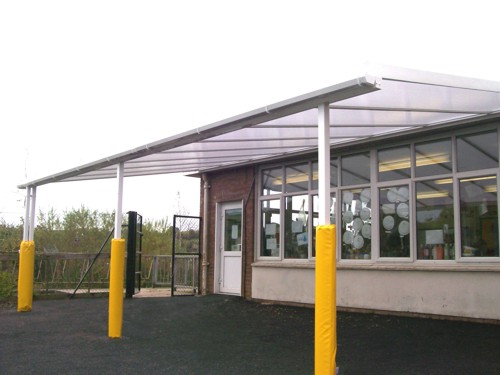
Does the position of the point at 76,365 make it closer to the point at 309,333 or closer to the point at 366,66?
the point at 309,333

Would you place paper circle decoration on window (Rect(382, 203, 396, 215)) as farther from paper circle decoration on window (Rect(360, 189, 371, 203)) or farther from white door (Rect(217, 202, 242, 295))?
white door (Rect(217, 202, 242, 295))

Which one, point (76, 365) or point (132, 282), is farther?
point (132, 282)

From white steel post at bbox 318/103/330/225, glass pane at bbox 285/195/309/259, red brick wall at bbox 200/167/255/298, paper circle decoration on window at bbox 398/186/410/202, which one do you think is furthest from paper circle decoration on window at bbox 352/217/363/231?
white steel post at bbox 318/103/330/225

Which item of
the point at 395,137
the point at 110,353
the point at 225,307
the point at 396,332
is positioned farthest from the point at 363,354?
the point at 225,307

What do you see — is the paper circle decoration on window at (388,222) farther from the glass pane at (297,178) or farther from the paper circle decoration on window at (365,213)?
the glass pane at (297,178)

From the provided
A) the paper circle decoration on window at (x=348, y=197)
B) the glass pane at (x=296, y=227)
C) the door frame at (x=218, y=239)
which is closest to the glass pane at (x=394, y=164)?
the paper circle decoration on window at (x=348, y=197)

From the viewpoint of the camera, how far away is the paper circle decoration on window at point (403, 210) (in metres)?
9.39

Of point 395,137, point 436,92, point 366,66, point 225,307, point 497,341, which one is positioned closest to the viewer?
point 366,66

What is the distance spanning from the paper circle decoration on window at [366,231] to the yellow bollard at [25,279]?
6.63 metres

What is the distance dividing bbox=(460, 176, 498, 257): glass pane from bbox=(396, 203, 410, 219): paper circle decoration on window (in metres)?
1.00

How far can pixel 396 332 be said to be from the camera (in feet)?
25.3

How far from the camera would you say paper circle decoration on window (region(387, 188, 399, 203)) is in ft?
31.5

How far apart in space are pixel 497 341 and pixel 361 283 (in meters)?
3.11

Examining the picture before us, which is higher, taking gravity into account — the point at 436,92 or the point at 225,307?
the point at 436,92
